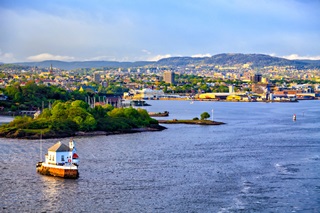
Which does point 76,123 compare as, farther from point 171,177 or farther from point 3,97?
point 3,97

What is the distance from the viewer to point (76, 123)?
3650cm

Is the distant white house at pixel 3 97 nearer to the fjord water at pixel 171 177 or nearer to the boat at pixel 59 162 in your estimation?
the fjord water at pixel 171 177

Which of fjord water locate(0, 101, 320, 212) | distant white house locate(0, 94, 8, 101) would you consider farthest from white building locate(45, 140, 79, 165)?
distant white house locate(0, 94, 8, 101)

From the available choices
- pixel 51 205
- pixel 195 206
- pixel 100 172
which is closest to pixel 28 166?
pixel 100 172

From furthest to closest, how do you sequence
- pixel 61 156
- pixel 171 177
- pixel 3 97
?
1. pixel 3 97
2. pixel 61 156
3. pixel 171 177

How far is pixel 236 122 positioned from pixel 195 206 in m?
30.5

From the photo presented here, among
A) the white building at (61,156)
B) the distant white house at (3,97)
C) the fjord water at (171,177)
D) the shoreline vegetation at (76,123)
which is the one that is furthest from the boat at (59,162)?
the distant white house at (3,97)

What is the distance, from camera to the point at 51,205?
17.7 meters

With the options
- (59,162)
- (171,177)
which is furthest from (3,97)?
(171,177)

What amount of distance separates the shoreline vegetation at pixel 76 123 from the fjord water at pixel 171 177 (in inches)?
70.1

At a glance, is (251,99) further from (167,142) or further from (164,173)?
(164,173)

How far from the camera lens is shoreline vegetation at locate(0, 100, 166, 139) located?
1345 inches

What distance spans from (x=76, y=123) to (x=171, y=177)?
15581 mm

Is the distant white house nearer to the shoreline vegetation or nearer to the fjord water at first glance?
the shoreline vegetation
